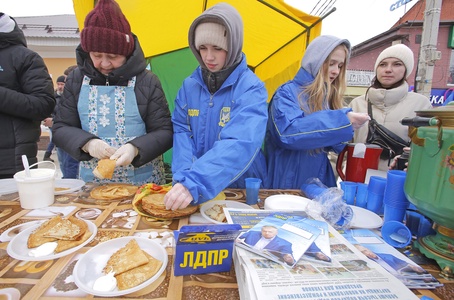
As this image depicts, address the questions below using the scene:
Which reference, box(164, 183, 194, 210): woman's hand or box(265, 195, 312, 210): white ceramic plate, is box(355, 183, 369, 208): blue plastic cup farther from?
box(164, 183, 194, 210): woman's hand

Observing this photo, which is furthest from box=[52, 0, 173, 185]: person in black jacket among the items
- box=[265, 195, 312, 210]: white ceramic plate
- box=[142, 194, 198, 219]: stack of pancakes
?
box=[265, 195, 312, 210]: white ceramic plate

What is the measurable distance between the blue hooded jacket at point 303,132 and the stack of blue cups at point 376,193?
0.40 meters

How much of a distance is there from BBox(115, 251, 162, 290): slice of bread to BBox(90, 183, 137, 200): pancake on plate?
0.63 meters

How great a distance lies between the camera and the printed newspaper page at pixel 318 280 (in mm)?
599

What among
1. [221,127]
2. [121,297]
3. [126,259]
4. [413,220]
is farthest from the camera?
[221,127]

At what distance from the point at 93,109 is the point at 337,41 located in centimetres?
167

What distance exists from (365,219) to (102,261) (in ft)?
3.46

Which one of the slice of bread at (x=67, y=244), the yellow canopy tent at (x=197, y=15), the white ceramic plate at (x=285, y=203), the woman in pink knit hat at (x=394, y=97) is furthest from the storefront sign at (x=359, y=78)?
the slice of bread at (x=67, y=244)

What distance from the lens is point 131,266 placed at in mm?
716

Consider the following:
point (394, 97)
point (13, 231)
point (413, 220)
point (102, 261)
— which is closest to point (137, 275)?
point (102, 261)

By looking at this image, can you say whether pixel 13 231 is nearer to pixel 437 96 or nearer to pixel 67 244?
pixel 67 244

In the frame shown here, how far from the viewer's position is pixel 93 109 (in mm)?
1593

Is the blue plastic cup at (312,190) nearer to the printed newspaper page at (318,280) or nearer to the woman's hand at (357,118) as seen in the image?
the woman's hand at (357,118)

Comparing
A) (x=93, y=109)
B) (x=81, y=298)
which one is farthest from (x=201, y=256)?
(x=93, y=109)
